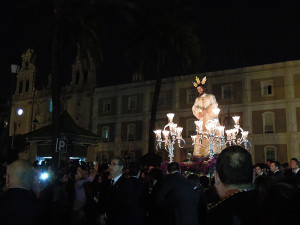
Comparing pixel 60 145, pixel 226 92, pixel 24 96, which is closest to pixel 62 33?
pixel 60 145

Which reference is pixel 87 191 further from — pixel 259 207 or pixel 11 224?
pixel 259 207

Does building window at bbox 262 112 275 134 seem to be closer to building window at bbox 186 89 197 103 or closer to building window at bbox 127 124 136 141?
building window at bbox 186 89 197 103

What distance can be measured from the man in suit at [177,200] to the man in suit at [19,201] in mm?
2108

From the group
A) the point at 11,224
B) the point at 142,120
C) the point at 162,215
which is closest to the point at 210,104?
the point at 162,215

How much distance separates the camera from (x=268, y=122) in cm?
3262

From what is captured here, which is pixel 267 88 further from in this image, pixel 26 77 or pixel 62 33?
pixel 26 77

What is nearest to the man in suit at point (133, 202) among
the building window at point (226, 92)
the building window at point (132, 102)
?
the building window at point (226, 92)

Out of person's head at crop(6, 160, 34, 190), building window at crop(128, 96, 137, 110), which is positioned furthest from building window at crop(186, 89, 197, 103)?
person's head at crop(6, 160, 34, 190)

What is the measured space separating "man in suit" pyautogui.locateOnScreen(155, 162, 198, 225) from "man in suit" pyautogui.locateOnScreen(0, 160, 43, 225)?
2.11 m

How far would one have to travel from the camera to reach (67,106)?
4425cm

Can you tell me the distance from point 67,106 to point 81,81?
12.3 ft

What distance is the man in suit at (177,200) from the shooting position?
16.4 ft

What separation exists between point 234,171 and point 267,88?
3214cm

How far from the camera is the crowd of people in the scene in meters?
1.97
